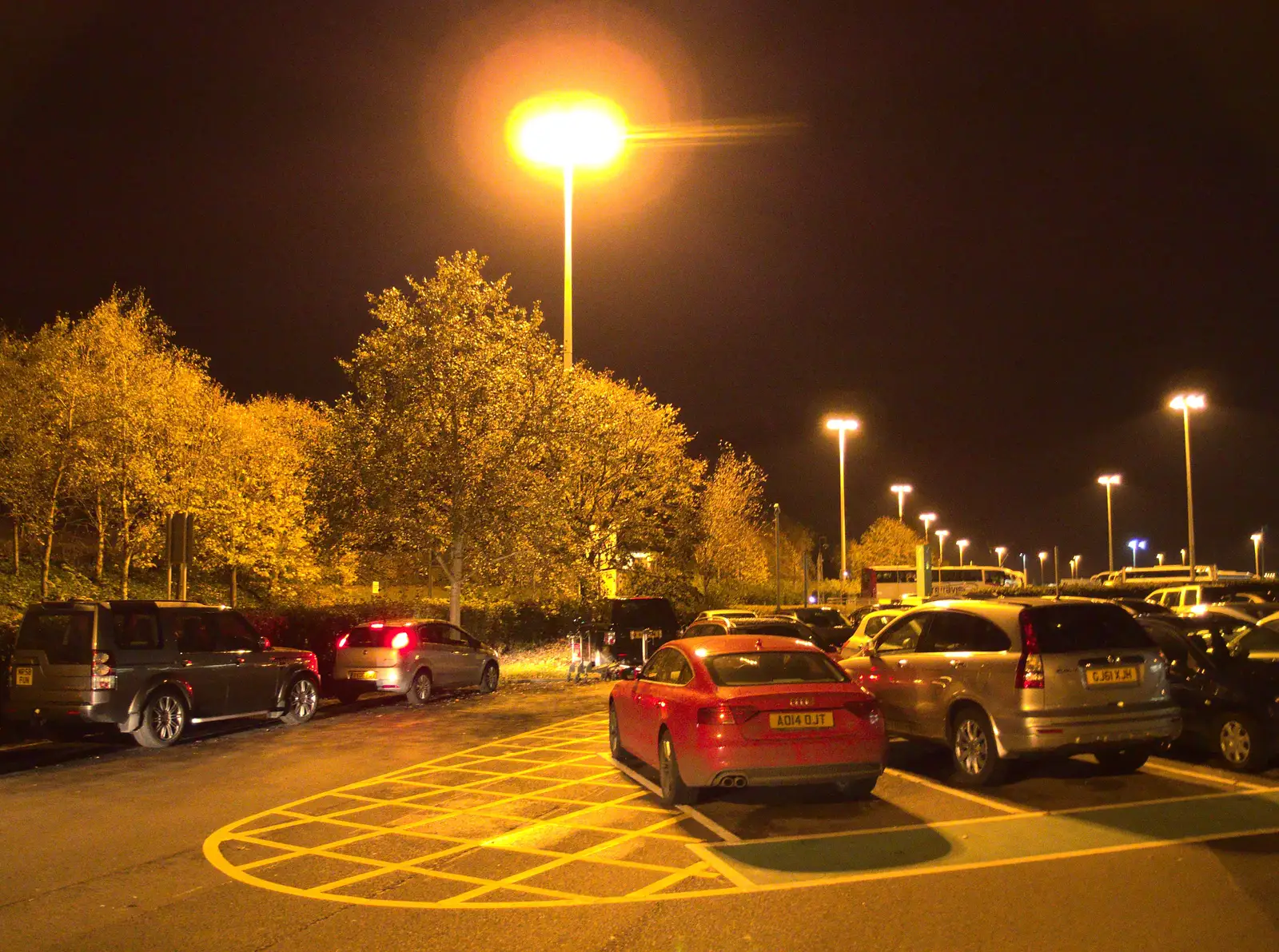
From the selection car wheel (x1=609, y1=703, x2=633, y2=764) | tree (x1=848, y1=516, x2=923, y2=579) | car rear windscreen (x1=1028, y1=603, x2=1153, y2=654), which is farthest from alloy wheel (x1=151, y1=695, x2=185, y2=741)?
tree (x1=848, y1=516, x2=923, y2=579)

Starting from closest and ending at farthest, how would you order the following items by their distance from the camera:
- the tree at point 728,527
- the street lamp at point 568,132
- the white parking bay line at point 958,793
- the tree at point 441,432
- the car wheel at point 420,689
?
the white parking bay line at point 958,793 < the car wheel at point 420,689 < the street lamp at point 568,132 < the tree at point 441,432 < the tree at point 728,527

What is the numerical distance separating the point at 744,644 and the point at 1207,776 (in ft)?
15.2

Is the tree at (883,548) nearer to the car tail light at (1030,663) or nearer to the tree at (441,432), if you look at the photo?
the tree at (441,432)

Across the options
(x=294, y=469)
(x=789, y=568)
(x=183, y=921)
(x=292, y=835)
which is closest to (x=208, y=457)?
(x=294, y=469)

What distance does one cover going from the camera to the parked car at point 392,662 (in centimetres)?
1795

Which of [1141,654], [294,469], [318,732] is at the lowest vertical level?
[318,732]

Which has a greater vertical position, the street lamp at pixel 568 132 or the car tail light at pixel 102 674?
the street lamp at pixel 568 132

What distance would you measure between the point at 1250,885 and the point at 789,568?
5699 cm

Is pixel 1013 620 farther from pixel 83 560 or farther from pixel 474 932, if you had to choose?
pixel 83 560

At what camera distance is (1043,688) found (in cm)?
905

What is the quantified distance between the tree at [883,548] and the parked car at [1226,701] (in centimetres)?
7092

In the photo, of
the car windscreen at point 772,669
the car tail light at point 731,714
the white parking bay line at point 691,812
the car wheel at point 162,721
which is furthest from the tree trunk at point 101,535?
the car tail light at point 731,714

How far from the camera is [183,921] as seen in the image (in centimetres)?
593

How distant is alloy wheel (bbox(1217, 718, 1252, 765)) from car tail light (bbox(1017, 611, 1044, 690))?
256 centimetres
